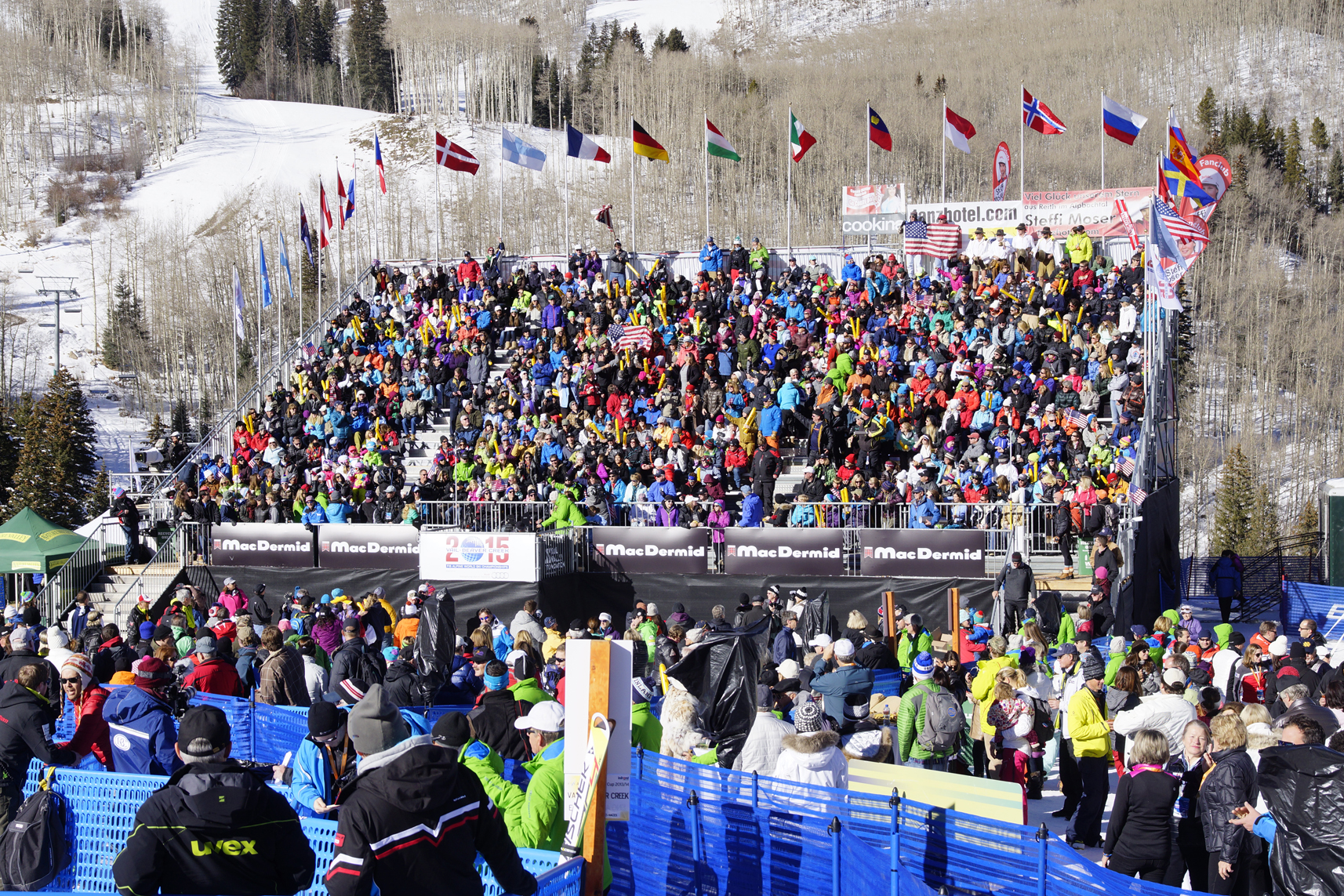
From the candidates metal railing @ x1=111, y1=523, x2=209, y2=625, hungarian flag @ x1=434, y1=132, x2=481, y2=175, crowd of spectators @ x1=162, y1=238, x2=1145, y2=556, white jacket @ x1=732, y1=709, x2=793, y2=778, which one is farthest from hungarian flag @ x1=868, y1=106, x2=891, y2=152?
white jacket @ x1=732, y1=709, x2=793, y2=778

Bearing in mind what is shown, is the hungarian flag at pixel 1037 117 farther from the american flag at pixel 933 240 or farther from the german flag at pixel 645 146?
the german flag at pixel 645 146

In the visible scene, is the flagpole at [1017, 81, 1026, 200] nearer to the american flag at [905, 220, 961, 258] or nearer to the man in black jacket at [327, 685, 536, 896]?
the american flag at [905, 220, 961, 258]

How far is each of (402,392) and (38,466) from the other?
18.1 metres

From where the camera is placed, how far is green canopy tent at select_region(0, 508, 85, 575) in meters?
20.6

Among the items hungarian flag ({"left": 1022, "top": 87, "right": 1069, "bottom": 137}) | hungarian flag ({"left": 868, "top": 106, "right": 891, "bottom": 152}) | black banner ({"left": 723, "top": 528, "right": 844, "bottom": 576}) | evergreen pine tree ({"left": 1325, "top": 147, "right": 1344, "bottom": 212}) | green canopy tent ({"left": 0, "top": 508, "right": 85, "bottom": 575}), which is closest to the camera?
black banner ({"left": 723, "top": 528, "right": 844, "bottom": 576})

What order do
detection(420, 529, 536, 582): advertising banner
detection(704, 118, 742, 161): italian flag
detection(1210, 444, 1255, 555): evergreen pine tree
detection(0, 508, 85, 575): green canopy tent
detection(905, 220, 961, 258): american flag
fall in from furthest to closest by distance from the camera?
detection(1210, 444, 1255, 555): evergreen pine tree
detection(704, 118, 742, 161): italian flag
detection(905, 220, 961, 258): american flag
detection(0, 508, 85, 575): green canopy tent
detection(420, 529, 536, 582): advertising banner

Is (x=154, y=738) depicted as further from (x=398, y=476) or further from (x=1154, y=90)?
(x=1154, y=90)

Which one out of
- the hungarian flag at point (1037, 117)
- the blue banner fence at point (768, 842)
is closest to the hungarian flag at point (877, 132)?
the hungarian flag at point (1037, 117)

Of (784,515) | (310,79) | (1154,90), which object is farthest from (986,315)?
(310,79)

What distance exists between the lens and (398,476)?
23.7 metres

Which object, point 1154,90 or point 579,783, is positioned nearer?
point 579,783

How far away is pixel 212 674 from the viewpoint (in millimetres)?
10602

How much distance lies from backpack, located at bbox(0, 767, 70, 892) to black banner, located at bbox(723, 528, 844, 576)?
46.2ft

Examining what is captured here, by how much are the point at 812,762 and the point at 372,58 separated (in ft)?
387
